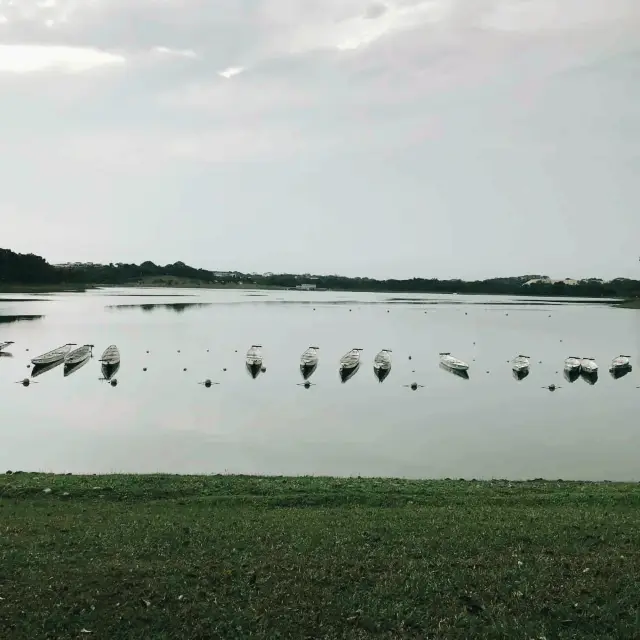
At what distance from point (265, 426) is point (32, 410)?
11.2 m

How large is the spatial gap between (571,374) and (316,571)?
41.3m

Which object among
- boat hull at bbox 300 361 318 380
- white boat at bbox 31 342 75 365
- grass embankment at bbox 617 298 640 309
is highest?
grass embankment at bbox 617 298 640 309

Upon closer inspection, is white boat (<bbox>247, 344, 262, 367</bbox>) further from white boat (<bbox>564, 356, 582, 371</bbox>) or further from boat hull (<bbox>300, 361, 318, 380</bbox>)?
white boat (<bbox>564, 356, 582, 371</bbox>)

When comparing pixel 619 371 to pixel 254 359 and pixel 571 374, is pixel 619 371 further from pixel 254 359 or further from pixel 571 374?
pixel 254 359

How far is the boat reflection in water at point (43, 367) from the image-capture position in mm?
39722

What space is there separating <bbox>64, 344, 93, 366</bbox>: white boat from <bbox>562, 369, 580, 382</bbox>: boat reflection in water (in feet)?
117

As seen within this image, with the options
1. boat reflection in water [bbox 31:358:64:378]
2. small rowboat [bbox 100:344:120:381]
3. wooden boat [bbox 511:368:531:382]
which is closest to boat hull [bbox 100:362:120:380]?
small rowboat [bbox 100:344:120:381]

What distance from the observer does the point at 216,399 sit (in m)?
31.9

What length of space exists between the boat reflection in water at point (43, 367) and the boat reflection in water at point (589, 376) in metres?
37.2

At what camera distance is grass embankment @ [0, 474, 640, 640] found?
231 inches

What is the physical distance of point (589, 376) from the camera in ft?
142

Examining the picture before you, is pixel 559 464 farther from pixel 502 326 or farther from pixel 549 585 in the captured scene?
pixel 502 326

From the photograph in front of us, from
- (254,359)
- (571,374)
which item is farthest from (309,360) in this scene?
(571,374)

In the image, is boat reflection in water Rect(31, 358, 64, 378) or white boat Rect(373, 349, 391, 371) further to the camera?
white boat Rect(373, 349, 391, 371)
